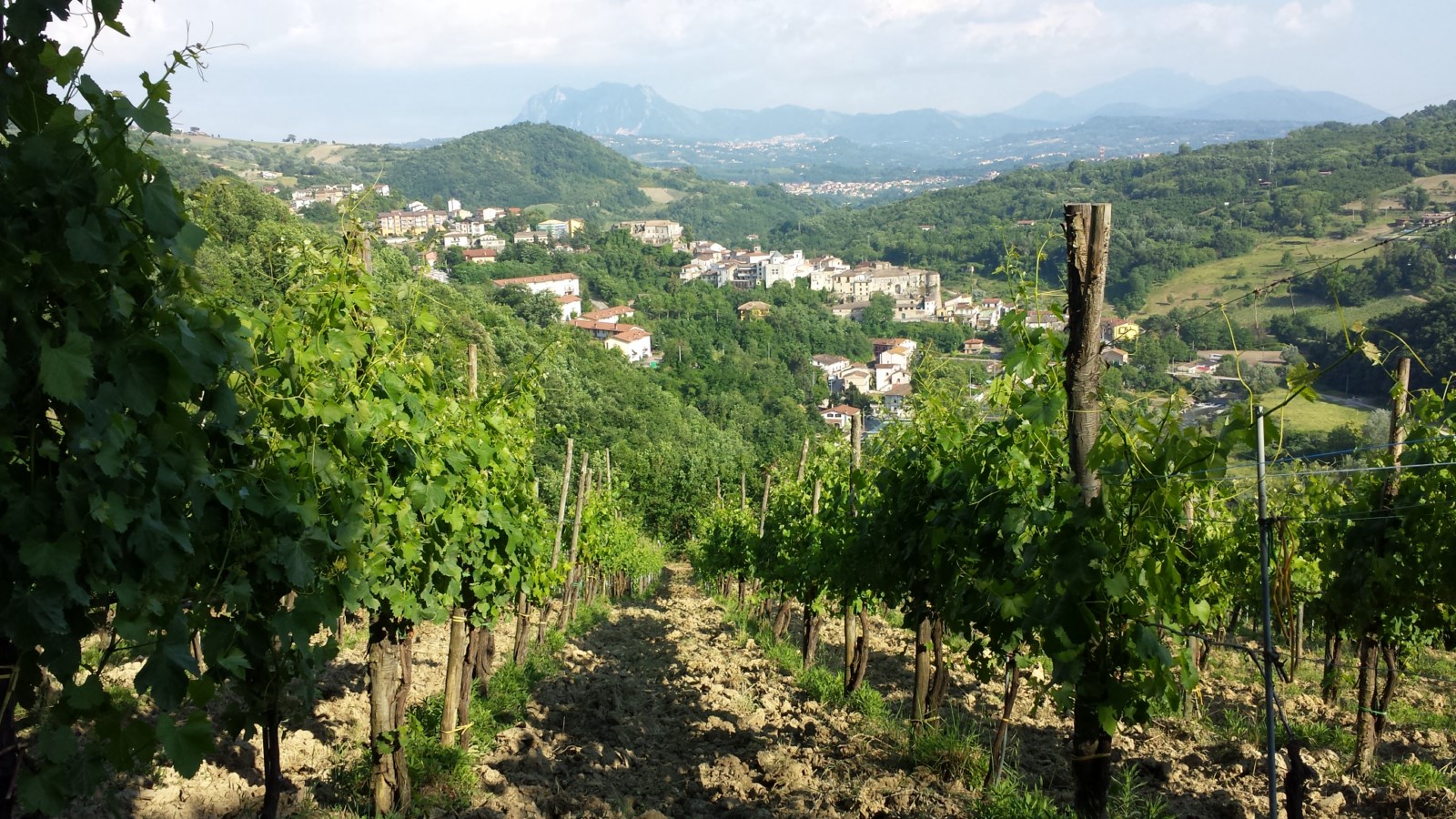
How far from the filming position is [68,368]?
1900 millimetres

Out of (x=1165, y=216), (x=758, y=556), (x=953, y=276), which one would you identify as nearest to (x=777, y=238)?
(x=953, y=276)

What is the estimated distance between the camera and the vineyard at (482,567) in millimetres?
2066

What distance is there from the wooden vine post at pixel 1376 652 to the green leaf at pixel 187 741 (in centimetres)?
719

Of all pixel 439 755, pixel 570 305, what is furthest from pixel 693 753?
pixel 570 305

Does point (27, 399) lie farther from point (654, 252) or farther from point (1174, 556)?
point (654, 252)

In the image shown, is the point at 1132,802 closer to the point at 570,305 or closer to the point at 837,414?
the point at 837,414

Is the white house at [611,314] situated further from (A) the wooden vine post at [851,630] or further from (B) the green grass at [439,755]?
(B) the green grass at [439,755]

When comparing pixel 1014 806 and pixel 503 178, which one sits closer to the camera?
pixel 1014 806

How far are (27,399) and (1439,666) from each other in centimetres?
1700

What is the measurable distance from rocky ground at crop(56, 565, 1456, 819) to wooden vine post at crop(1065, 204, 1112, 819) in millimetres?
380

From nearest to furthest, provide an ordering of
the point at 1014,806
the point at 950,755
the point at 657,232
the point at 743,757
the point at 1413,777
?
1. the point at 1014,806
2. the point at 1413,777
3. the point at 950,755
4. the point at 743,757
5. the point at 657,232

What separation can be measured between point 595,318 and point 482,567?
71354 mm

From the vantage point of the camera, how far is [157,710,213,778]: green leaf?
6.96 ft

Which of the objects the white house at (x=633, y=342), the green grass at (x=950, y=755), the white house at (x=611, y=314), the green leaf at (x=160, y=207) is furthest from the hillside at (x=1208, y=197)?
the green leaf at (x=160, y=207)
